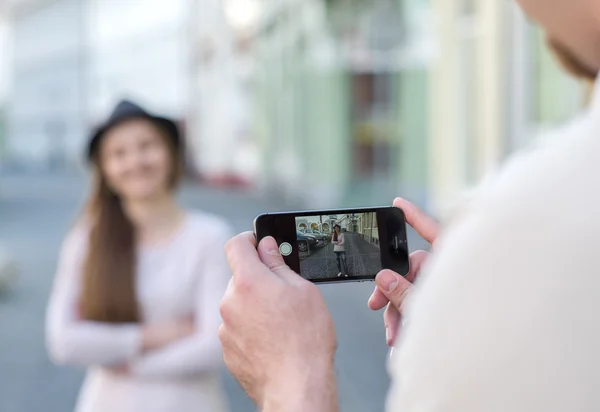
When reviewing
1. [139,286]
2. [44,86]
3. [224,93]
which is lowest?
[139,286]

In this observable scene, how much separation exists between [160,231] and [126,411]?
2.21ft

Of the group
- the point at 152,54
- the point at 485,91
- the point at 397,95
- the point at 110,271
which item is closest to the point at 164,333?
the point at 110,271

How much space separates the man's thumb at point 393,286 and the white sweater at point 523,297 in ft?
1.48

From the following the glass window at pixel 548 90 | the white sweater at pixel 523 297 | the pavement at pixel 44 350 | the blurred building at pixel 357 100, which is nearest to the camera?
the white sweater at pixel 523 297

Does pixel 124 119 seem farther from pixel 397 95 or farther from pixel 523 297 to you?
pixel 397 95

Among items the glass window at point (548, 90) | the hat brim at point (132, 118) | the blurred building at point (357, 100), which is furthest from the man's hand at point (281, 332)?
the blurred building at point (357, 100)

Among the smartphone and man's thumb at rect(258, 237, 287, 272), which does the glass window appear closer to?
the smartphone

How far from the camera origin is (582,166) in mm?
721

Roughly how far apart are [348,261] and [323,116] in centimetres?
1623

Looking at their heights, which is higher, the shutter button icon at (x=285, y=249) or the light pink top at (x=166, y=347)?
the shutter button icon at (x=285, y=249)

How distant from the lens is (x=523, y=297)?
70 centimetres

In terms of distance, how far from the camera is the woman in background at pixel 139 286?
3.05m

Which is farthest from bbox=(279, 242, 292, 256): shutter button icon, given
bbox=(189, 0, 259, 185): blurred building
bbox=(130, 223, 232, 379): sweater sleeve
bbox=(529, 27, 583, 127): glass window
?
bbox=(189, 0, 259, 185): blurred building

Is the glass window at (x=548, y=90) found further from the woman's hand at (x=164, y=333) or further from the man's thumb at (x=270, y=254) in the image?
the man's thumb at (x=270, y=254)
